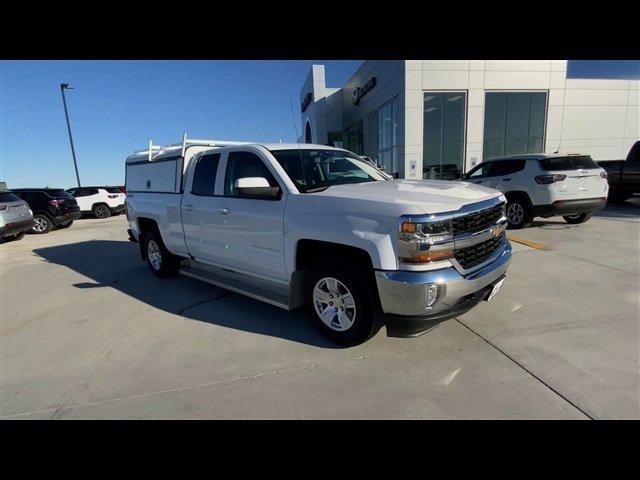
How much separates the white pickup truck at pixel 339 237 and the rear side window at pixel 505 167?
5.81 m

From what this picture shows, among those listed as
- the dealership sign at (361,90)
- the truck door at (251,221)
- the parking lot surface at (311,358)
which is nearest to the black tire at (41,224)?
the parking lot surface at (311,358)

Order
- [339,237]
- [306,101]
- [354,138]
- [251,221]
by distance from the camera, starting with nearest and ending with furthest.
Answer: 1. [339,237]
2. [251,221]
3. [354,138]
4. [306,101]

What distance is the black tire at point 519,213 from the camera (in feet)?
28.1

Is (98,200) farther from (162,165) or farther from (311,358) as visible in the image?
Answer: (311,358)

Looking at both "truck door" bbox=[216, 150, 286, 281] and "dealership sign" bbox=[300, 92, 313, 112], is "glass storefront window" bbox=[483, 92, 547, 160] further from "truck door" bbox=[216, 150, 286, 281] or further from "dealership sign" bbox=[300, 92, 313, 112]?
"truck door" bbox=[216, 150, 286, 281]

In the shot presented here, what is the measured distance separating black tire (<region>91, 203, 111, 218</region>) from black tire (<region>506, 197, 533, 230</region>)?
757 inches

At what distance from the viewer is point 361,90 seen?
23125 millimetres

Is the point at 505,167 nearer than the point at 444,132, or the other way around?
the point at 505,167

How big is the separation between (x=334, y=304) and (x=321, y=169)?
157cm

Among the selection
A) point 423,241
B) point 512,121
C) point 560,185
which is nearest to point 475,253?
point 423,241

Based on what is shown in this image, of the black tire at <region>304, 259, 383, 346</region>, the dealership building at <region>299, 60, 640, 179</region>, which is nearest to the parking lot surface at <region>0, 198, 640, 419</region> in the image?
the black tire at <region>304, 259, 383, 346</region>

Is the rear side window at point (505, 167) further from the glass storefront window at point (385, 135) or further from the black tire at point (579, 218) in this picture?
the glass storefront window at point (385, 135)
